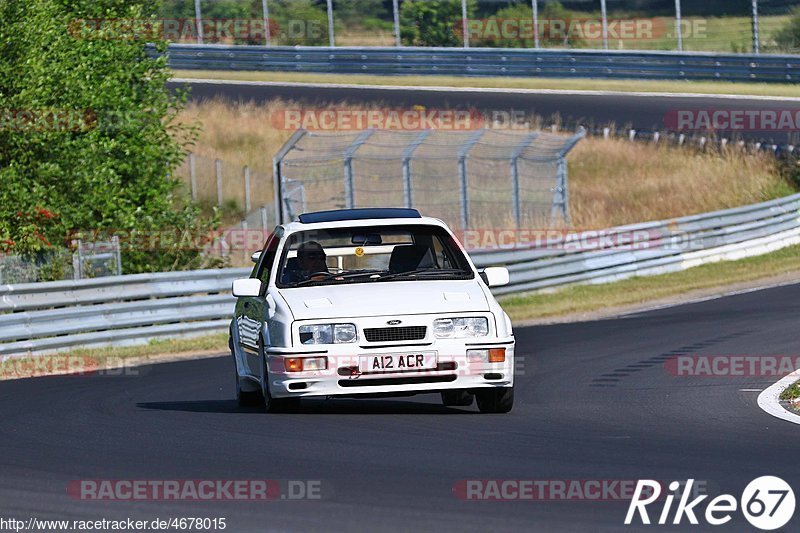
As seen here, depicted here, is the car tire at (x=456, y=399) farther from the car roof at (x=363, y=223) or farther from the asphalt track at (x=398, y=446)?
the car roof at (x=363, y=223)

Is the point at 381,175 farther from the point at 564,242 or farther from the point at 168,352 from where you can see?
the point at 168,352

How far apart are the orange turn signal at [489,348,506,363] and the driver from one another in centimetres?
156

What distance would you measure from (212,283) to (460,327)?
10.9 m

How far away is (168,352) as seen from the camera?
1909 centimetres

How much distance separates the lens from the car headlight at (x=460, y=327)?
10211 millimetres

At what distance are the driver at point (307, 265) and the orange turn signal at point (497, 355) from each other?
5.12ft

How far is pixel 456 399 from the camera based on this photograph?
38.5ft

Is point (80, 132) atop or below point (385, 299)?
atop
